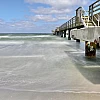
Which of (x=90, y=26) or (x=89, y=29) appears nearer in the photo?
(x=89, y=29)

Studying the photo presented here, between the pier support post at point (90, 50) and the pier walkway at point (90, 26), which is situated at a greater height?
the pier walkway at point (90, 26)

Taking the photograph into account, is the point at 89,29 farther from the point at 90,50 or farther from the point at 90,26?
the point at 90,50

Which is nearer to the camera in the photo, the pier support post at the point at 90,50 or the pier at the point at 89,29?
the pier at the point at 89,29

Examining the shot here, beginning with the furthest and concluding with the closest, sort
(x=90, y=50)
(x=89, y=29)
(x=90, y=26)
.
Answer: (x=90, y=50) < (x=90, y=26) < (x=89, y=29)

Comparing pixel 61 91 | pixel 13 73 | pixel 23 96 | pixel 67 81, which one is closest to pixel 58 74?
pixel 67 81

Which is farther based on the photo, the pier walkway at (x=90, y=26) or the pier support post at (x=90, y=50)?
the pier support post at (x=90, y=50)

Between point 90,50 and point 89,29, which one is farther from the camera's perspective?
point 90,50

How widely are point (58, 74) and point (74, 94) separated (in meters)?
2.44

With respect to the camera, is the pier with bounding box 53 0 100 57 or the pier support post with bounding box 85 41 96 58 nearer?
the pier with bounding box 53 0 100 57

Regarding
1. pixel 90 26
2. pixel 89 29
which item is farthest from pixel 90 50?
pixel 89 29

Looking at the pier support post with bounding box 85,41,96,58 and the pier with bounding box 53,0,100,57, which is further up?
the pier with bounding box 53,0,100,57

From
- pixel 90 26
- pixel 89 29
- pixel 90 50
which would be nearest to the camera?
pixel 89 29

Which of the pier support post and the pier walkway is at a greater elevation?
the pier walkway

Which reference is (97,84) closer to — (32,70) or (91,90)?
(91,90)
